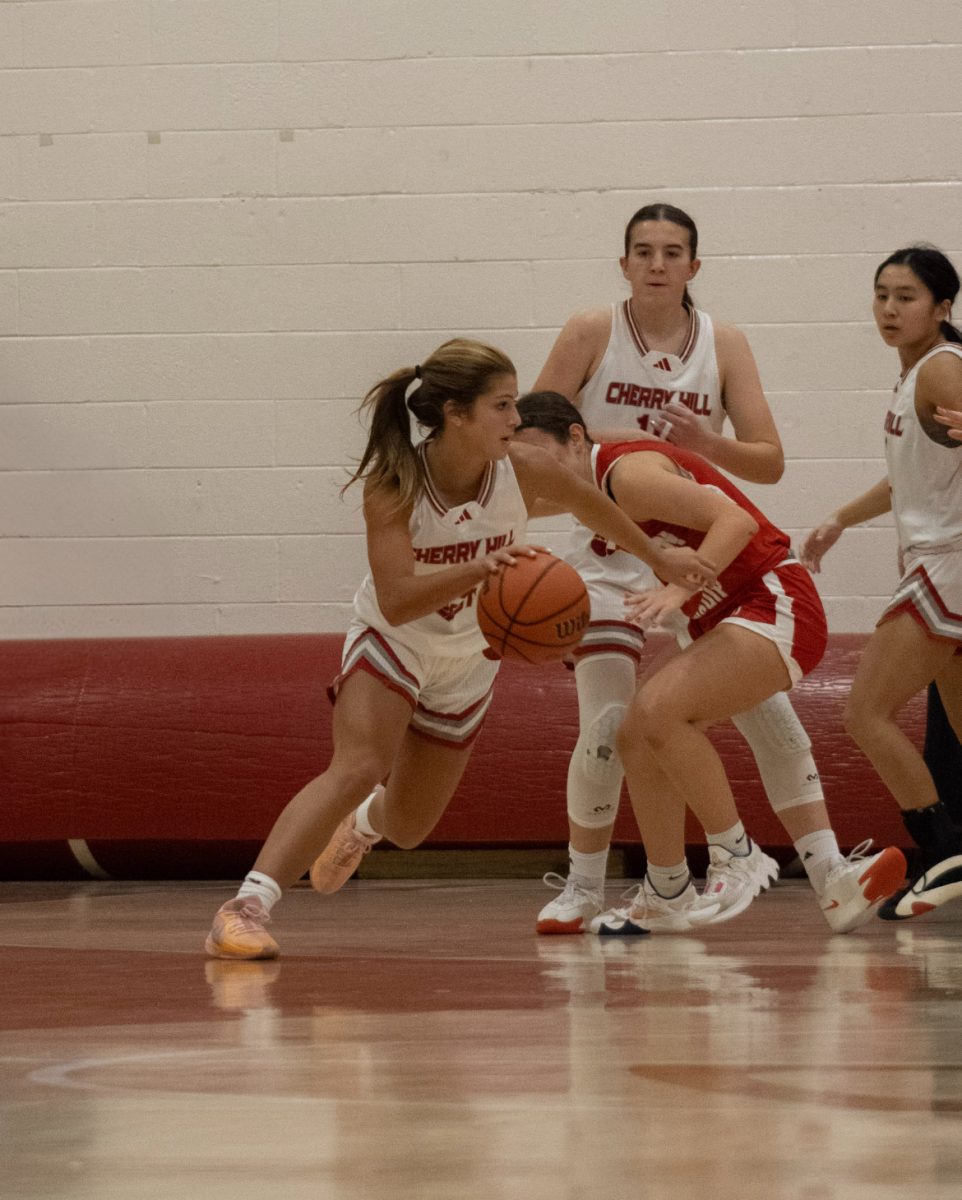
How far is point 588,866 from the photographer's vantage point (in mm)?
4789

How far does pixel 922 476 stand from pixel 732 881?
129 centimetres

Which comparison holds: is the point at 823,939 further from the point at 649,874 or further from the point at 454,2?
the point at 454,2

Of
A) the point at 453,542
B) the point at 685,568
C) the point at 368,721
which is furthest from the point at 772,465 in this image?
the point at 368,721

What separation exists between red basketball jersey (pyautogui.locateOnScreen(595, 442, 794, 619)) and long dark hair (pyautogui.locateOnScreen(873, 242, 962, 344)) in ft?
3.00

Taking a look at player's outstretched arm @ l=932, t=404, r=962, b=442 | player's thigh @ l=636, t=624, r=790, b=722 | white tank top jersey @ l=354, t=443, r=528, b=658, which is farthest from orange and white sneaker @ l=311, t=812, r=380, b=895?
player's outstretched arm @ l=932, t=404, r=962, b=442

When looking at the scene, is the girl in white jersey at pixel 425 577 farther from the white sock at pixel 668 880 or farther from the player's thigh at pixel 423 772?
the white sock at pixel 668 880

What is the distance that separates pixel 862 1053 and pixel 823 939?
1.70 meters

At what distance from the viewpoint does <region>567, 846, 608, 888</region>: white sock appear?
4.79 metres

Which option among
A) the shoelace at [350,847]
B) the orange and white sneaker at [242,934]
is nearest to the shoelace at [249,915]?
the orange and white sneaker at [242,934]

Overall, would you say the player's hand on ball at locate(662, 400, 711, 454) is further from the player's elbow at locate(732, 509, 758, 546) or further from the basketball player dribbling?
the player's elbow at locate(732, 509, 758, 546)

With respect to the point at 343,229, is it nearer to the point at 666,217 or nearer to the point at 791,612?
the point at 666,217

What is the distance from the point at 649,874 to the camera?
4691 millimetres

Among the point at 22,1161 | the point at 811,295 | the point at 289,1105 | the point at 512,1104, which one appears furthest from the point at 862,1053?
the point at 811,295

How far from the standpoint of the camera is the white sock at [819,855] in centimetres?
461
